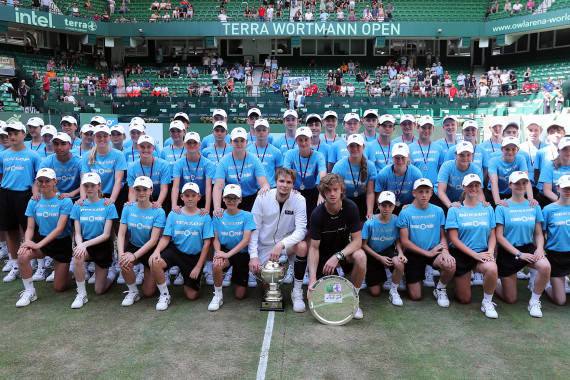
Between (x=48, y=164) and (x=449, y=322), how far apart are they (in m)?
6.13

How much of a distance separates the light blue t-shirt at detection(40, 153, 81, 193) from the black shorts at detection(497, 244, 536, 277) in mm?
6247

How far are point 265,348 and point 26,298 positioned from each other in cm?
335

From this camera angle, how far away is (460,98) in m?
22.7

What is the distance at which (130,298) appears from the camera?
5965 mm

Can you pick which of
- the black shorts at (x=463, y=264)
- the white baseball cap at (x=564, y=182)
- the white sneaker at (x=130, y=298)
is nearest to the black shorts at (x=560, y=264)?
the white baseball cap at (x=564, y=182)

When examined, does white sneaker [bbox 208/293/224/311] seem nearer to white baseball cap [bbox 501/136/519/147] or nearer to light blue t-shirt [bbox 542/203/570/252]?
light blue t-shirt [bbox 542/203/570/252]

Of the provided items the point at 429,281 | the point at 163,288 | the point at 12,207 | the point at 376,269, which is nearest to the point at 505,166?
the point at 429,281

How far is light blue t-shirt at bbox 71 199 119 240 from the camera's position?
6.27 meters

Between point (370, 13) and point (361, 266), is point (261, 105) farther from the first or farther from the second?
point (361, 266)

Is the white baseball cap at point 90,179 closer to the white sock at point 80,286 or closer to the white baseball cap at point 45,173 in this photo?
the white baseball cap at point 45,173

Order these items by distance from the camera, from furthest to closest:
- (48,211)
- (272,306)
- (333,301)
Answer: (48,211) < (272,306) < (333,301)

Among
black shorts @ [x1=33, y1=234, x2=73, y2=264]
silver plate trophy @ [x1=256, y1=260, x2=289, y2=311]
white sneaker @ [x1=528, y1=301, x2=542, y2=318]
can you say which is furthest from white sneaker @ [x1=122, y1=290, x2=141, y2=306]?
white sneaker @ [x1=528, y1=301, x2=542, y2=318]

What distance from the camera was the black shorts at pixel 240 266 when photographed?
6098mm

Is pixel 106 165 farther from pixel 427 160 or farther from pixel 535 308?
pixel 535 308
